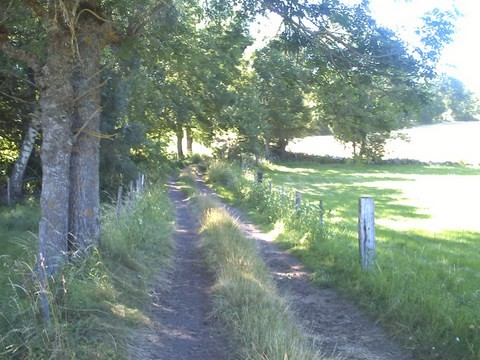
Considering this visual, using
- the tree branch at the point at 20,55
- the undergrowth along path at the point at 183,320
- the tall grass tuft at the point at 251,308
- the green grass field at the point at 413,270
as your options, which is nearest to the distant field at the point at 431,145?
the green grass field at the point at 413,270

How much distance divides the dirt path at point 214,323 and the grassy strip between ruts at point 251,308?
0.70 feet

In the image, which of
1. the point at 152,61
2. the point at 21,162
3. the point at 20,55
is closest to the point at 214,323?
the point at 20,55

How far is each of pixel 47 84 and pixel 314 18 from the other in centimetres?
438

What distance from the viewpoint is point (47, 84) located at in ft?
21.3

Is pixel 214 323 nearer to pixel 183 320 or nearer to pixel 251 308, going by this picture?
pixel 183 320

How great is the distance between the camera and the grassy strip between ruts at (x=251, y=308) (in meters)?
4.95

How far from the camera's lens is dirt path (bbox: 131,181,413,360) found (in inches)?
221

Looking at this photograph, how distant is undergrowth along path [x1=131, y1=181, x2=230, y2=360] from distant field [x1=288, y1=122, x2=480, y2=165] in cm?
4420

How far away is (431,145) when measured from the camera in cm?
7275

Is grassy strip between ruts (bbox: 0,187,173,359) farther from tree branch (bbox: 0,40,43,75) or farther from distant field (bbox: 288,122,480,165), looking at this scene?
distant field (bbox: 288,122,480,165)

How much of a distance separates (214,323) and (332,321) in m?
1.66

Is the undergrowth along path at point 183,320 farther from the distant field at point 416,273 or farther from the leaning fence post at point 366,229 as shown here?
the leaning fence post at point 366,229

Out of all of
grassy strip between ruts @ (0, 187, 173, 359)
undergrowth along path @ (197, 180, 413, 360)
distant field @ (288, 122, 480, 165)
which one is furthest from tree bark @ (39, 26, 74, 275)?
distant field @ (288, 122, 480, 165)

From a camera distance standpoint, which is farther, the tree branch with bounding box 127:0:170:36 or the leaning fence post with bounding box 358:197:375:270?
the leaning fence post with bounding box 358:197:375:270
